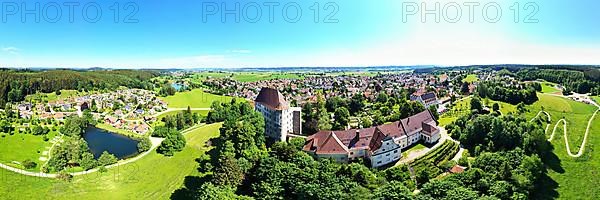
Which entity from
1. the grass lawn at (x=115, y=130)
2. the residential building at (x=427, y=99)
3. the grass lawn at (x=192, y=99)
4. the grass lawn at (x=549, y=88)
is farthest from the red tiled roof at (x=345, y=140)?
the grass lawn at (x=549, y=88)

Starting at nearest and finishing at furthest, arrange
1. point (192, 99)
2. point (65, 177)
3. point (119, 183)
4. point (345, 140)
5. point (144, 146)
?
point (119, 183), point (345, 140), point (65, 177), point (144, 146), point (192, 99)

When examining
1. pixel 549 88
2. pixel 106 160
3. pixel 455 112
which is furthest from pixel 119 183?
pixel 549 88

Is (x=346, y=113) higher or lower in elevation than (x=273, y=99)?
lower

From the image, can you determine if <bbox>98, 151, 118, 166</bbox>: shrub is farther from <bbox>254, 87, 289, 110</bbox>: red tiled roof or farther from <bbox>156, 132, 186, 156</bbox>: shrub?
<bbox>254, 87, 289, 110</bbox>: red tiled roof

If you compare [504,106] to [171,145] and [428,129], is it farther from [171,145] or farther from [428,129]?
[171,145]

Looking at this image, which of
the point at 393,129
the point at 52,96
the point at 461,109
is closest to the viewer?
the point at 393,129

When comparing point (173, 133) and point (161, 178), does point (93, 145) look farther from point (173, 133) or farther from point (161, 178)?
point (161, 178)
